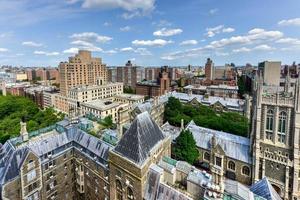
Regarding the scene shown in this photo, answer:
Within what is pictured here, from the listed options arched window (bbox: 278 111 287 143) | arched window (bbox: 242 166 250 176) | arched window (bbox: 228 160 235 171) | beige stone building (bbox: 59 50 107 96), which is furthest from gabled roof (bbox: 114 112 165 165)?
beige stone building (bbox: 59 50 107 96)

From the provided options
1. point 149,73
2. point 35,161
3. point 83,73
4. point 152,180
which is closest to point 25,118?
point 83,73

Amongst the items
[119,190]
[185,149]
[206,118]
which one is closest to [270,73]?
[206,118]

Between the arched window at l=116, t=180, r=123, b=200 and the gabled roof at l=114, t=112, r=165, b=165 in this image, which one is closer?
the gabled roof at l=114, t=112, r=165, b=165

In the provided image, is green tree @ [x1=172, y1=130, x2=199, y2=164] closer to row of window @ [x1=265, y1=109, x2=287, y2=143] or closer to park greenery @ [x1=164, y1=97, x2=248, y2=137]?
row of window @ [x1=265, y1=109, x2=287, y2=143]

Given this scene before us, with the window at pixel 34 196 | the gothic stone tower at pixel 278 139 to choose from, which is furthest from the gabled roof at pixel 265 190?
the window at pixel 34 196

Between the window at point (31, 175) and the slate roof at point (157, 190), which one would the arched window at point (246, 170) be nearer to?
the slate roof at point (157, 190)

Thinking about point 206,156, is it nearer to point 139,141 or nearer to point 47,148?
point 139,141
